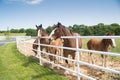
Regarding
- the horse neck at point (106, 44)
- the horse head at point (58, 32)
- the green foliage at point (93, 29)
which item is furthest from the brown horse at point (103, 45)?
the green foliage at point (93, 29)

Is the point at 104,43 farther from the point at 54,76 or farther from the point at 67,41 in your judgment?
the point at 54,76

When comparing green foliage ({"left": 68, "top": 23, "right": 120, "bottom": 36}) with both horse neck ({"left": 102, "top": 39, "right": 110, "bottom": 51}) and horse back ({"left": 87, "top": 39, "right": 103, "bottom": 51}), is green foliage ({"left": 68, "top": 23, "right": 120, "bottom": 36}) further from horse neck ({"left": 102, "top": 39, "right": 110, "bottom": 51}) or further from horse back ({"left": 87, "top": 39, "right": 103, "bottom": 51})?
horse neck ({"left": 102, "top": 39, "right": 110, "bottom": 51})

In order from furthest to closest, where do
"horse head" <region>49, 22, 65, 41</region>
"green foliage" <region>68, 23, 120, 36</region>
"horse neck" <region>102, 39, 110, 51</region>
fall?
1. "green foliage" <region>68, 23, 120, 36</region>
2. "horse neck" <region>102, 39, 110, 51</region>
3. "horse head" <region>49, 22, 65, 41</region>

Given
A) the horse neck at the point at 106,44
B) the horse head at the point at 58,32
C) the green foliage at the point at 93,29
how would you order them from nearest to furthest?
the horse head at the point at 58,32 < the horse neck at the point at 106,44 < the green foliage at the point at 93,29

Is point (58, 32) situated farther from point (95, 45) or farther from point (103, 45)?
point (95, 45)

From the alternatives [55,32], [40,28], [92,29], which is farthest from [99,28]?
[55,32]

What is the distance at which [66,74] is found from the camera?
7.24 meters

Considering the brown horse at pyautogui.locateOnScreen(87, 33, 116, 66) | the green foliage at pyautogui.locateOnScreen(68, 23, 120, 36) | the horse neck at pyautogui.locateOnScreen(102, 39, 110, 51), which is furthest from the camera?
the green foliage at pyautogui.locateOnScreen(68, 23, 120, 36)

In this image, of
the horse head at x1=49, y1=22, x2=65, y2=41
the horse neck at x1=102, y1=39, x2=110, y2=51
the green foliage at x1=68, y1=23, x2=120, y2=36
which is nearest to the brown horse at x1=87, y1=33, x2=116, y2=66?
the horse neck at x1=102, y1=39, x2=110, y2=51

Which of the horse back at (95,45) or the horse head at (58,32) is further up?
the horse head at (58,32)

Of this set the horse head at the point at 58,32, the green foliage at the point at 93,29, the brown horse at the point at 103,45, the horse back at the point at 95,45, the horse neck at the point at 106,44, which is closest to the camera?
the horse head at the point at 58,32

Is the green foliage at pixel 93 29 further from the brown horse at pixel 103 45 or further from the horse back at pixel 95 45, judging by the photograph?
the brown horse at pixel 103 45

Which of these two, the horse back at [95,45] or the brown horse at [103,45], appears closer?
the brown horse at [103,45]

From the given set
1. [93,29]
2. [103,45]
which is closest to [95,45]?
[103,45]
